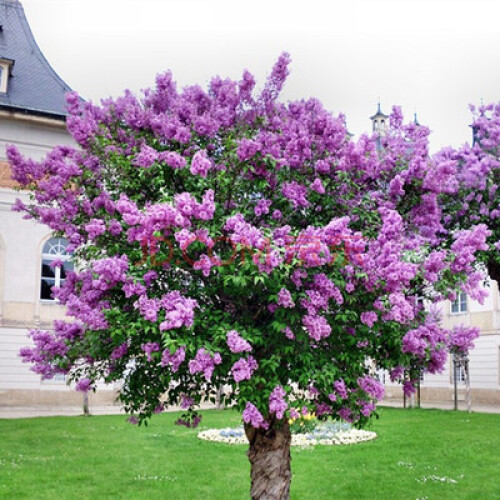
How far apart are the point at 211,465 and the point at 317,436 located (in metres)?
3.91

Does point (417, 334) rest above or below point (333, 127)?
below

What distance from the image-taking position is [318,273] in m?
5.66

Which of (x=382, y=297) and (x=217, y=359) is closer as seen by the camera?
(x=217, y=359)

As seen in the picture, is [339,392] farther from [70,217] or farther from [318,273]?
[70,217]

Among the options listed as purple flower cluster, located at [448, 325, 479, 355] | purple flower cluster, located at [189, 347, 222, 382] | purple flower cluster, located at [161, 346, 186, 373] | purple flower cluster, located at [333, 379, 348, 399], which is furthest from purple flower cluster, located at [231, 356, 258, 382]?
purple flower cluster, located at [448, 325, 479, 355]

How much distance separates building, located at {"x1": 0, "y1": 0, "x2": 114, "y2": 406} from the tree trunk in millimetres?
17042

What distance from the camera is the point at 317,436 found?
1480 cm

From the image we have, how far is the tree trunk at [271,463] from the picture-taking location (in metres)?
6.62

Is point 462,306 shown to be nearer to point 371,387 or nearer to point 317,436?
point 317,436

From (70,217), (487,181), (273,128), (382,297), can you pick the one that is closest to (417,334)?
(382,297)

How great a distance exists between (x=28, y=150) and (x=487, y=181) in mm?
17250

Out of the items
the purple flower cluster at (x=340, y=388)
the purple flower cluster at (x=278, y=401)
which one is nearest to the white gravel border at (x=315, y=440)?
the purple flower cluster at (x=340, y=388)

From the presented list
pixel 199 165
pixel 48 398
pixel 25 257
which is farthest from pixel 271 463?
pixel 25 257

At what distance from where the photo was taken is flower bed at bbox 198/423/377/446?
1450 cm
